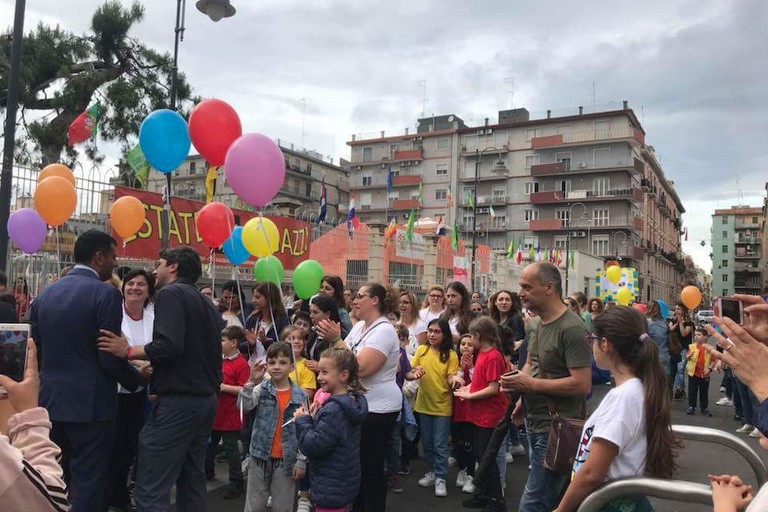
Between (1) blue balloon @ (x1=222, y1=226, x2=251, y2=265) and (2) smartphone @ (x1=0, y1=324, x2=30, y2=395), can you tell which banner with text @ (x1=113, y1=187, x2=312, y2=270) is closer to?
(1) blue balloon @ (x1=222, y1=226, x2=251, y2=265)

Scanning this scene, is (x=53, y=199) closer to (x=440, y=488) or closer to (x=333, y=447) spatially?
(x=333, y=447)

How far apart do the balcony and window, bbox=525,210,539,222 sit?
583cm

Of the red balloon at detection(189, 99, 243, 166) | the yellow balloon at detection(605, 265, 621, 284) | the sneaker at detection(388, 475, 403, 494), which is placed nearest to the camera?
the red balloon at detection(189, 99, 243, 166)

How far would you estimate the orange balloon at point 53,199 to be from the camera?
662 centimetres

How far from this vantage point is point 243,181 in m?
4.35

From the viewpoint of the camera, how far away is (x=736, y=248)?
10069cm

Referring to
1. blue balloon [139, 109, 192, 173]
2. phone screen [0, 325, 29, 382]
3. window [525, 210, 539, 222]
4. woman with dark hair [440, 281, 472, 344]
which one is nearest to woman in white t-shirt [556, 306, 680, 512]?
phone screen [0, 325, 29, 382]

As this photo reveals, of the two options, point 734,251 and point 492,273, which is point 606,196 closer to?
point 492,273

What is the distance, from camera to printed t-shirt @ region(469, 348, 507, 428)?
4927mm

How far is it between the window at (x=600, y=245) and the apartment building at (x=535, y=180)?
9 cm

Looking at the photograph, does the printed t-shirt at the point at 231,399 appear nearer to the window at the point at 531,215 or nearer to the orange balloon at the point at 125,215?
the orange balloon at the point at 125,215

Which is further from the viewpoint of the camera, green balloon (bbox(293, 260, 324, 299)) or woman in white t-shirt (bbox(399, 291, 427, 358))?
green balloon (bbox(293, 260, 324, 299))

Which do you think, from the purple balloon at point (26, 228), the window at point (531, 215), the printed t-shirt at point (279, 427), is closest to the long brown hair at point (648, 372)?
the printed t-shirt at point (279, 427)

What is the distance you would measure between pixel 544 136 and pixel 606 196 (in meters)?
7.94
